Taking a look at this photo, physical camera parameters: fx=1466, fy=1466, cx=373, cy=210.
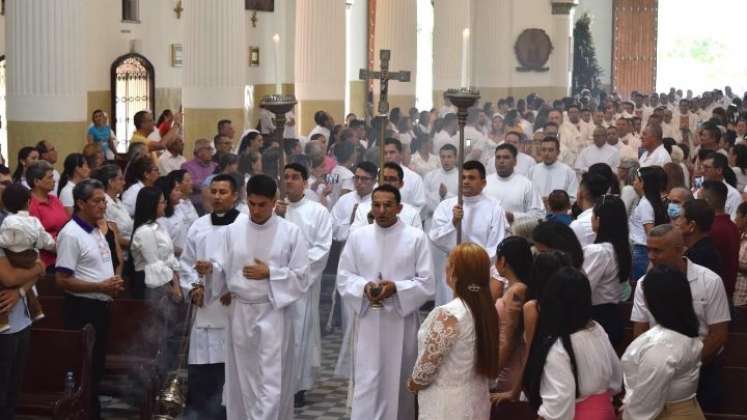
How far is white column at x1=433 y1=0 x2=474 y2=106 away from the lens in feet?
96.5

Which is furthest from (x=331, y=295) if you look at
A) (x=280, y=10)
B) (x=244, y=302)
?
(x=280, y=10)

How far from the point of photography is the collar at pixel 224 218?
393 inches

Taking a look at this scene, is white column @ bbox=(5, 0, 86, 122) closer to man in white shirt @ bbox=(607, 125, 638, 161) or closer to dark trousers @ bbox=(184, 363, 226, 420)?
dark trousers @ bbox=(184, 363, 226, 420)

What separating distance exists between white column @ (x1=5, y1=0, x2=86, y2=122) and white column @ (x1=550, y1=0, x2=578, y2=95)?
1953 centimetres

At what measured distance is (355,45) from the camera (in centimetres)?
3300

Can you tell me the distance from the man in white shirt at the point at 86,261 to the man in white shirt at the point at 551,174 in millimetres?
6575

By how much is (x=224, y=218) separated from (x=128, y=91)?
1419 centimetres

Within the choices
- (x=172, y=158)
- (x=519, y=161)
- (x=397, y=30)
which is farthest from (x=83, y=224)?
(x=397, y=30)

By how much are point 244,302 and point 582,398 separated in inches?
132

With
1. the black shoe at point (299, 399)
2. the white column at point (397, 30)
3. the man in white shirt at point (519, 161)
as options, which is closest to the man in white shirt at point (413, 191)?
the man in white shirt at point (519, 161)

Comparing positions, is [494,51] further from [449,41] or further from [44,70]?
[44,70]

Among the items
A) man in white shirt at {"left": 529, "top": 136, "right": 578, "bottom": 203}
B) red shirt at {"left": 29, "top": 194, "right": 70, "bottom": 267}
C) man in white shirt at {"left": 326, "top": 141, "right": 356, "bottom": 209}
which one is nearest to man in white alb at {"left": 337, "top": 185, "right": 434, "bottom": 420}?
red shirt at {"left": 29, "top": 194, "right": 70, "bottom": 267}

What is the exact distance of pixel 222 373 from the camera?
34.2ft

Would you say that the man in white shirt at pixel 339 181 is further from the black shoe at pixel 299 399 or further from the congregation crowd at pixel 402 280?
the black shoe at pixel 299 399
